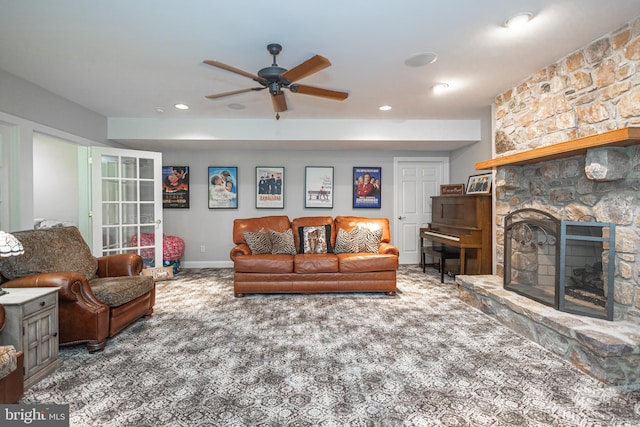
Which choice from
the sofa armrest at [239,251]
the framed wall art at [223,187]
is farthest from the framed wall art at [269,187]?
the sofa armrest at [239,251]

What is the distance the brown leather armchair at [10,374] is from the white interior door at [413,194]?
491 centimetres

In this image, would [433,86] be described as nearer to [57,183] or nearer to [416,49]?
[416,49]

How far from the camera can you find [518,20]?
6.68 ft

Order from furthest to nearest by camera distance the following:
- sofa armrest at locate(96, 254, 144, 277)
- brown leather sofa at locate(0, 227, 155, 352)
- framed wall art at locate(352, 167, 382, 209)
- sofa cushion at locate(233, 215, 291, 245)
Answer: framed wall art at locate(352, 167, 382, 209), sofa cushion at locate(233, 215, 291, 245), sofa armrest at locate(96, 254, 144, 277), brown leather sofa at locate(0, 227, 155, 352)

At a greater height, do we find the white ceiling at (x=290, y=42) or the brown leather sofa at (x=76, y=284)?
the white ceiling at (x=290, y=42)

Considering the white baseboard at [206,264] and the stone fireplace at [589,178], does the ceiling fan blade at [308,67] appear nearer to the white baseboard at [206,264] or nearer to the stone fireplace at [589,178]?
the stone fireplace at [589,178]

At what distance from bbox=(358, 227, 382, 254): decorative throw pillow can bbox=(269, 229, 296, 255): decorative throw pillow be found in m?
0.91

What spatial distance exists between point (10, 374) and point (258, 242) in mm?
2515

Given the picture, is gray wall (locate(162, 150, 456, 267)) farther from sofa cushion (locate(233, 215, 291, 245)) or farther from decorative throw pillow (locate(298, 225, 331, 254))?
decorative throw pillow (locate(298, 225, 331, 254))

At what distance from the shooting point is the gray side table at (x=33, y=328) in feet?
5.70

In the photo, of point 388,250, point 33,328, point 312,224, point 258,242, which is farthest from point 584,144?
point 33,328

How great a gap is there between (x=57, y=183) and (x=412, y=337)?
6.18 m

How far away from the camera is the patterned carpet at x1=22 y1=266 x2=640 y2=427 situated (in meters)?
1.53

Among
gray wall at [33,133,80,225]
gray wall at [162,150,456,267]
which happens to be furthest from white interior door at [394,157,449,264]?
gray wall at [33,133,80,225]
